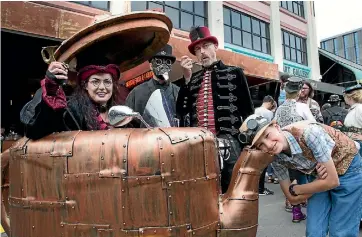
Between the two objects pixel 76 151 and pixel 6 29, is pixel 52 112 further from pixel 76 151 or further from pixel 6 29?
pixel 6 29

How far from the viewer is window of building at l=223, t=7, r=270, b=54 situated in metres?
12.8

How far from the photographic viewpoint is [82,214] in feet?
4.78

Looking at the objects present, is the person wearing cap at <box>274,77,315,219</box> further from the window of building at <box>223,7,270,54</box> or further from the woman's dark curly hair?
the window of building at <box>223,7,270,54</box>

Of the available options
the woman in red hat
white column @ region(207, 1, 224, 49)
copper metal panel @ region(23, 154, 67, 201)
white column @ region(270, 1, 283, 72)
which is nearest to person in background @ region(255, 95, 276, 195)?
the woman in red hat

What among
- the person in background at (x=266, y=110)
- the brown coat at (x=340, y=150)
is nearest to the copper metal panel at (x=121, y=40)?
the brown coat at (x=340, y=150)

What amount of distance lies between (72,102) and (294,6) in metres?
16.4

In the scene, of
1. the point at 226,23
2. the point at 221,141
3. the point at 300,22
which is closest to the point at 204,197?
the point at 221,141

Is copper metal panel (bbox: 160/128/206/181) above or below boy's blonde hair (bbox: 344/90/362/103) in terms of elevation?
below

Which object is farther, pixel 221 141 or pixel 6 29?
pixel 6 29

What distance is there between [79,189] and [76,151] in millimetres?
166

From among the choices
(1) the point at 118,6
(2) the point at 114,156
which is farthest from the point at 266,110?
(1) the point at 118,6

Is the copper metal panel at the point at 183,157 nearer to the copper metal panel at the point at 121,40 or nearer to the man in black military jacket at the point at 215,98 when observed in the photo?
the copper metal panel at the point at 121,40

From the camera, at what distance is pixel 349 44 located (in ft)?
106

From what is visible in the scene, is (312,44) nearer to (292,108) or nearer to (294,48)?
(294,48)
